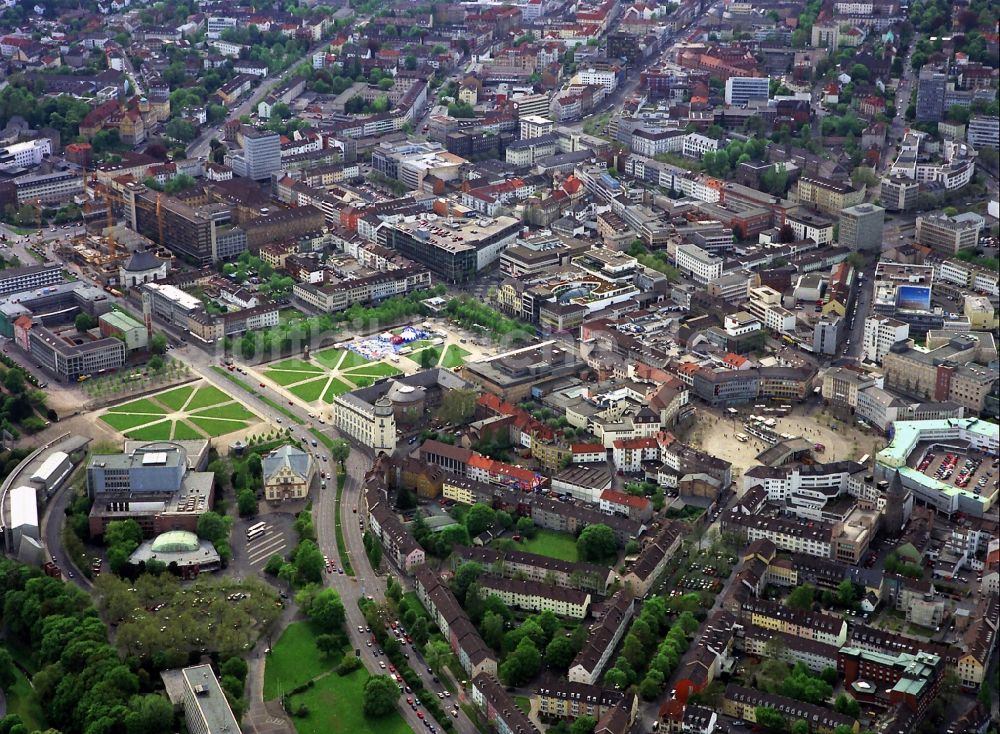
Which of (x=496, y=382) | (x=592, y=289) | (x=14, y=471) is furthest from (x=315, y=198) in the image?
(x=14, y=471)

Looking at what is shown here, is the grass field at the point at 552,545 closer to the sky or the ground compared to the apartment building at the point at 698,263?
closer to the ground

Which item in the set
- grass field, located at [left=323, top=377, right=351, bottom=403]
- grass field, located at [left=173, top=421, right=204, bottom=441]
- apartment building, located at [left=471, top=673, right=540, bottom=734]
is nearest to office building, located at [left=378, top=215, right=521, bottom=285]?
grass field, located at [left=323, top=377, right=351, bottom=403]

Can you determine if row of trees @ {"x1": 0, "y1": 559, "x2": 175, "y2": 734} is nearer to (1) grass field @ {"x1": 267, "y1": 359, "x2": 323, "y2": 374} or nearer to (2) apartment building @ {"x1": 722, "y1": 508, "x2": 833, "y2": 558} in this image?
(1) grass field @ {"x1": 267, "y1": 359, "x2": 323, "y2": 374}

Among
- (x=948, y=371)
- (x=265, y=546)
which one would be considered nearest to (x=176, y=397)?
(x=265, y=546)

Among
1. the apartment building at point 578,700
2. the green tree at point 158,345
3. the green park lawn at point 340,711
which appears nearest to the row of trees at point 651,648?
the apartment building at point 578,700

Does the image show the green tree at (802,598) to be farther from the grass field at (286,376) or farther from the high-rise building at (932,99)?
the high-rise building at (932,99)

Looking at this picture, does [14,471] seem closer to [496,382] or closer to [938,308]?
[496,382]
